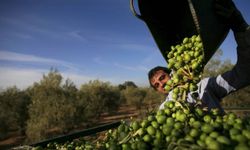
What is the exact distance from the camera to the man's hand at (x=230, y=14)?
2.32m

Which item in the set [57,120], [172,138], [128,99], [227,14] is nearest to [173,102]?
[172,138]

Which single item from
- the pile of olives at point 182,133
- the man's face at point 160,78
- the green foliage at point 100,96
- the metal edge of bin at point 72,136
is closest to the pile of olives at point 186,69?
the pile of olives at point 182,133

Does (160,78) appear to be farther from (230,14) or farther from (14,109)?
(14,109)

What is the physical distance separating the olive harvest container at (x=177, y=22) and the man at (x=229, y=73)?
95 mm

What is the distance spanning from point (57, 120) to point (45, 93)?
3325 millimetres

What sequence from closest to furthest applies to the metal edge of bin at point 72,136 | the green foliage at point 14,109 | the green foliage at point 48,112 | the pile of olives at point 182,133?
the pile of olives at point 182,133 < the metal edge of bin at point 72,136 < the green foliage at point 48,112 < the green foliage at point 14,109

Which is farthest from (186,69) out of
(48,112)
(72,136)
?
(48,112)

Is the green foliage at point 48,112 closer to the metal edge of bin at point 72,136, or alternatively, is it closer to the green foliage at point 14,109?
the green foliage at point 14,109

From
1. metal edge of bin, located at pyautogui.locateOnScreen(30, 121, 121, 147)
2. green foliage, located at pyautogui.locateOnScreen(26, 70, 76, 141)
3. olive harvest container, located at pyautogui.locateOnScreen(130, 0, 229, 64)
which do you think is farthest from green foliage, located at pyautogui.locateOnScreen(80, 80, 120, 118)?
olive harvest container, located at pyautogui.locateOnScreen(130, 0, 229, 64)

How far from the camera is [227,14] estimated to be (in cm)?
232

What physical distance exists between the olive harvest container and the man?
0.31 feet

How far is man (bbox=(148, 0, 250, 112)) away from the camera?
2.40 m

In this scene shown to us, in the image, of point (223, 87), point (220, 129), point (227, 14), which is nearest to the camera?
point (220, 129)

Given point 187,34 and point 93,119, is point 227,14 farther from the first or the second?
point 93,119
